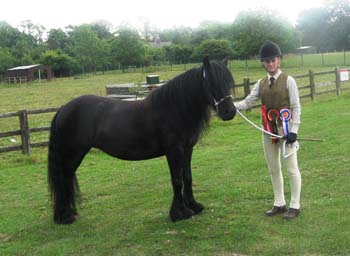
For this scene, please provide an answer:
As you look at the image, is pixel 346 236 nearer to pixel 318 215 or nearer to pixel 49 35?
pixel 318 215

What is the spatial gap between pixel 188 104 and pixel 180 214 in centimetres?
132

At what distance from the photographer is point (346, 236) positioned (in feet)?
13.4

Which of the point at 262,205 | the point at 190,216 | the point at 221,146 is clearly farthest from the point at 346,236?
the point at 221,146

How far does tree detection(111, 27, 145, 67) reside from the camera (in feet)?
236

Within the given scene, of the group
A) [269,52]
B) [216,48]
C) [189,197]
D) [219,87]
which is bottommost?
[189,197]

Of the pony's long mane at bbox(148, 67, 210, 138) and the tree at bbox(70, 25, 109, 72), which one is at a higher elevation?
the tree at bbox(70, 25, 109, 72)

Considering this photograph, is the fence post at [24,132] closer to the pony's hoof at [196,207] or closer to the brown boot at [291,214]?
the pony's hoof at [196,207]

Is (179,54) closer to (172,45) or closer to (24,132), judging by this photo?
(172,45)

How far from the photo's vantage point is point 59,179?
544cm

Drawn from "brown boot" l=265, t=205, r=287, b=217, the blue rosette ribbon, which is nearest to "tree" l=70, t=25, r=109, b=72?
"brown boot" l=265, t=205, r=287, b=217

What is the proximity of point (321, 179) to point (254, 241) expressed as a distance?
2469mm

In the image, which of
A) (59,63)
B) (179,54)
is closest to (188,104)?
(179,54)

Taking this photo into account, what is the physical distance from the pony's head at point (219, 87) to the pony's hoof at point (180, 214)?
1.28 metres

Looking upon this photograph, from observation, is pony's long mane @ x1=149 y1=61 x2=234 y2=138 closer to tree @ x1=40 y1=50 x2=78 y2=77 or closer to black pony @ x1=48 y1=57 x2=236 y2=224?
black pony @ x1=48 y1=57 x2=236 y2=224
